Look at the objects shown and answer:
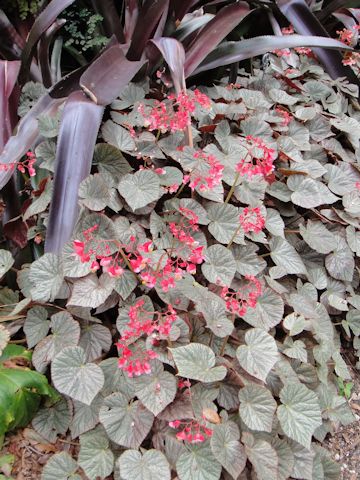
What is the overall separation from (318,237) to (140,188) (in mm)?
616

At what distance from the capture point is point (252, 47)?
6.06ft

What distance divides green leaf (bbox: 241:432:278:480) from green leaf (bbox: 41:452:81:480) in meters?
0.39

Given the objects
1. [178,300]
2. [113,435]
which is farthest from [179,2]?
[113,435]

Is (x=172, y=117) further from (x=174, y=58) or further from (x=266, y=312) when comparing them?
(x=266, y=312)

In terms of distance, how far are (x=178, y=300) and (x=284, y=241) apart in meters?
0.45

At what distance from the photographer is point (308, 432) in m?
1.14

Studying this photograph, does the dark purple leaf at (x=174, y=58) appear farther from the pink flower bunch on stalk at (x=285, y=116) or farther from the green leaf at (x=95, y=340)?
the green leaf at (x=95, y=340)

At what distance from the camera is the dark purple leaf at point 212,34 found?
5.59ft

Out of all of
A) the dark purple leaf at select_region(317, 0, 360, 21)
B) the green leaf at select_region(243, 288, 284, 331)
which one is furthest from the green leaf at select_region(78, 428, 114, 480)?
the dark purple leaf at select_region(317, 0, 360, 21)

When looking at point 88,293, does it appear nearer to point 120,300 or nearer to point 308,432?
point 120,300

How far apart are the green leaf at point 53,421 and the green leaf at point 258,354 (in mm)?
452

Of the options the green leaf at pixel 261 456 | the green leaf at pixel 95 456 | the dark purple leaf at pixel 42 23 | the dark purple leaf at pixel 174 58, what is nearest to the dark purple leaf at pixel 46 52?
the dark purple leaf at pixel 42 23

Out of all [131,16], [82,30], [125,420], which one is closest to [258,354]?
[125,420]

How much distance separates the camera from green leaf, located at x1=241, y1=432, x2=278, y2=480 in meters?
1.11
